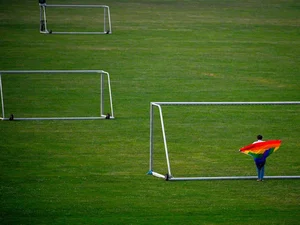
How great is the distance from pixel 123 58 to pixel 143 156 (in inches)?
658

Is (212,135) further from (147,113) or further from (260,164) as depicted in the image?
(260,164)

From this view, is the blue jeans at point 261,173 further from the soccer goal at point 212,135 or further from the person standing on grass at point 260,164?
the soccer goal at point 212,135

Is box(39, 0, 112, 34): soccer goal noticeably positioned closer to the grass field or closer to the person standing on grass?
the grass field

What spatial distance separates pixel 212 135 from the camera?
92.5 feet

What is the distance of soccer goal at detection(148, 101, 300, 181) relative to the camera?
22625mm

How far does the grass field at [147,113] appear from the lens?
1986 cm

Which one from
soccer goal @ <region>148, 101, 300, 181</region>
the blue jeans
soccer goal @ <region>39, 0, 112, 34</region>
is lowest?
soccer goal @ <region>148, 101, 300, 181</region>

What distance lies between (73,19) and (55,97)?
681 inches

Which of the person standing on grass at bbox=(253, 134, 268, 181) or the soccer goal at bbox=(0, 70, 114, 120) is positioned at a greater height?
the person standing on grass at bbox=(253, 134, 268, 181)

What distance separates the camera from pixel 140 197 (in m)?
20.4

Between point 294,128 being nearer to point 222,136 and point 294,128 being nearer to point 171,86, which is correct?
point 222,136

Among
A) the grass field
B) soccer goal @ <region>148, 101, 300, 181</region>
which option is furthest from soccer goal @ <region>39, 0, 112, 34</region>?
soccer goal @ <region>148, 101, 300, 181</region>

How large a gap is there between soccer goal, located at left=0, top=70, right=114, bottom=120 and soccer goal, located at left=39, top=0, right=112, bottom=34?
7.81m

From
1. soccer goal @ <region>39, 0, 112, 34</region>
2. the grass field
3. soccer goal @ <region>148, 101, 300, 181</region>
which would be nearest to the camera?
the grass field
